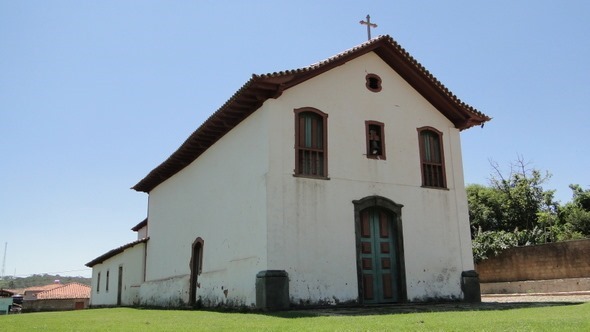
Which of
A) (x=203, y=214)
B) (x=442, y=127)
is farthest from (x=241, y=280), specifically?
(x=442, y=127)

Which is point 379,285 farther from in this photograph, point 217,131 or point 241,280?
point 217,131

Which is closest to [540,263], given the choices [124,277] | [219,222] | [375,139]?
[375,139]

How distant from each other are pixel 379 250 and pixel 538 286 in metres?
9.84

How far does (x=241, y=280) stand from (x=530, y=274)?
529 inches

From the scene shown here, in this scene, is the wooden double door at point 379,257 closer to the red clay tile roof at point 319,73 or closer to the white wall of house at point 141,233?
the red clay tile roof at point 319,73

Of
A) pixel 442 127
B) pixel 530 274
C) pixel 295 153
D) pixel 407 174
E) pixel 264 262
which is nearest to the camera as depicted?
pixel 264 262

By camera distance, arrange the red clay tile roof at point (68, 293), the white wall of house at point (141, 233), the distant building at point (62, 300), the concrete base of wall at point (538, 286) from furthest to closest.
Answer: the red clay tile roof at point (68, 293), the distant building at point (62, 300), the white wall of house at point (141, 233), the concrete base of wall at point (538, 286)

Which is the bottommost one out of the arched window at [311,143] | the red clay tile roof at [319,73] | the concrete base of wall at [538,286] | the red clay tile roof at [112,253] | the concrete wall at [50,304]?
the concrete wall at [50,304]

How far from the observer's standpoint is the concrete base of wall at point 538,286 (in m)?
19.0

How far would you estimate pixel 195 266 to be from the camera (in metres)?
17.6

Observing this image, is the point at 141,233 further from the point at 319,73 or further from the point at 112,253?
the point at 319,73

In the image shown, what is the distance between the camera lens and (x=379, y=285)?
14.0m

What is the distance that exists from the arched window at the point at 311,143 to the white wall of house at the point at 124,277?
13.2 metres

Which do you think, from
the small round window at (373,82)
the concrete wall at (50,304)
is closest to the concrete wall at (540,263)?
the small round window at (373,82)
